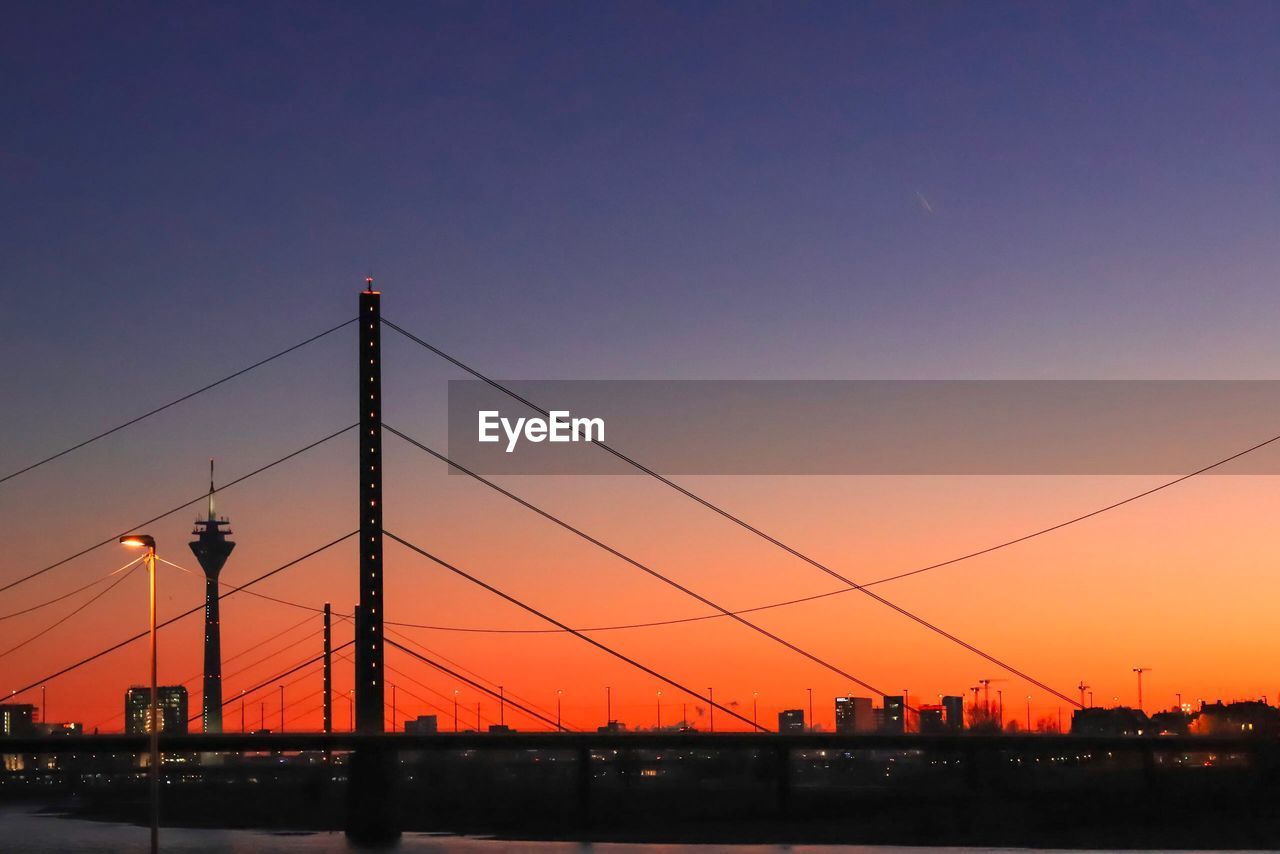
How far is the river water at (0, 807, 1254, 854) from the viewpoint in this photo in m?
77.6

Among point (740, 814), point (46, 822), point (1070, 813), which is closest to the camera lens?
point (1070, 813)

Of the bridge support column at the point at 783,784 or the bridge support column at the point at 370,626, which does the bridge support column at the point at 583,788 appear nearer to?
the bridge support column at the point at 783,784

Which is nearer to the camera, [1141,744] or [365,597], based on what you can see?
[365,597]

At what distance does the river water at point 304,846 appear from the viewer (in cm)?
7756

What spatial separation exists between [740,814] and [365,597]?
52864mm

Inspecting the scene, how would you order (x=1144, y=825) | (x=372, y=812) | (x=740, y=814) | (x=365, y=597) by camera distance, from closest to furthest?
(x=365, y=597), (x=372, y=812), (x=1144, y=825), (x=740, y=814)

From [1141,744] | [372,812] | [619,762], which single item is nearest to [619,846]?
[372,812]

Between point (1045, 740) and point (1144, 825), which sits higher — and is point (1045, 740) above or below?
above

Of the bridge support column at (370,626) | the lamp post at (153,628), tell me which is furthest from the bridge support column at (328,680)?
the lamp post at (153,628)

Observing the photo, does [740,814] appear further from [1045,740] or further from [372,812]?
[372,812]

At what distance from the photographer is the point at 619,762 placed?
14475 cm

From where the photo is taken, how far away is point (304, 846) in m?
79.2

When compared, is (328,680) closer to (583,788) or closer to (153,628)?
(583,788)

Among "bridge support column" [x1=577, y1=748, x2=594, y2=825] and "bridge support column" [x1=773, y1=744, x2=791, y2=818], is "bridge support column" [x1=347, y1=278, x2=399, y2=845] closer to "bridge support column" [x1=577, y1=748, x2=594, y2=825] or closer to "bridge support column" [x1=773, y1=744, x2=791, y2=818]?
"bridge support column" [x1=577, y1=748, x2=594, y2=825]
